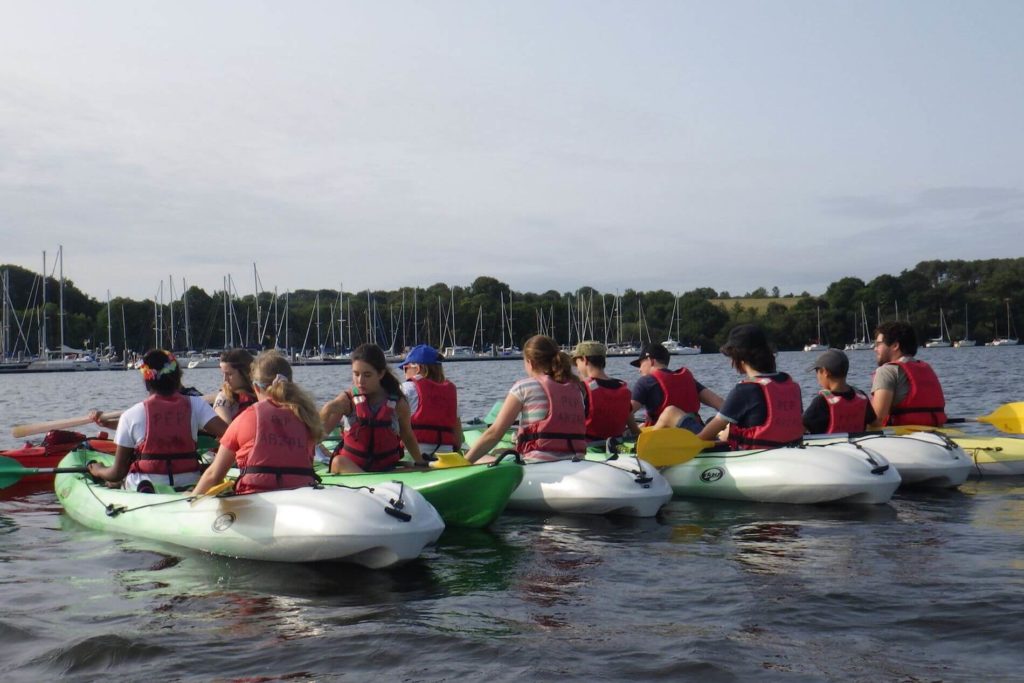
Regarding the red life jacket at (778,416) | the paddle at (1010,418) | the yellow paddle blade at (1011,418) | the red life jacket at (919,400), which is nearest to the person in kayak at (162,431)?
the red life jacket at (778,416)

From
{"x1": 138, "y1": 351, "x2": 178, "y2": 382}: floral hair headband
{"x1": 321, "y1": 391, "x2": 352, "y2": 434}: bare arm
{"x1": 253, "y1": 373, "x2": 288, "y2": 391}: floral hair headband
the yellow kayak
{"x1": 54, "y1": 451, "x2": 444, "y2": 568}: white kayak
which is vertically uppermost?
{"x1": 138, "y1": 351, "x2": 178, "y2": 382}: floral hair headband

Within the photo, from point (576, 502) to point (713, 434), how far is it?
5.53ft

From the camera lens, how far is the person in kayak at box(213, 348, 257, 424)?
31.0ft

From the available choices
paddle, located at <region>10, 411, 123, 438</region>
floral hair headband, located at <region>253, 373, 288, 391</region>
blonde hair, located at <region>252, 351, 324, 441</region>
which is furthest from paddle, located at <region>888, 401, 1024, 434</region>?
paddle, located at <region>10, 411, 123, 438</region>

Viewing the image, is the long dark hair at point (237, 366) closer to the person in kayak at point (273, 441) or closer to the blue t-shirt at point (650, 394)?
the person in kayak at point (273, 441)

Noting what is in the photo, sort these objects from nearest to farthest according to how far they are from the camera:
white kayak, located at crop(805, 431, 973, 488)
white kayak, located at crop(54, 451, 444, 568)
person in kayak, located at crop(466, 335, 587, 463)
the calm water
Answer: the calm water < white kayak, located at crop(54, 451, 444, 568) < person in kayak, located at crop(466, 335, 587, 463) < white kayak, located at crop(805, 431, 973, 488)

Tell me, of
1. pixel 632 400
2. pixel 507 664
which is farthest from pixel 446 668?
pixel 632 400

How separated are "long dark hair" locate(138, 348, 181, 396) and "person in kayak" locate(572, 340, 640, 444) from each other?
152 inches

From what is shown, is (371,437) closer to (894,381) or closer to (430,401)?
(430,401)

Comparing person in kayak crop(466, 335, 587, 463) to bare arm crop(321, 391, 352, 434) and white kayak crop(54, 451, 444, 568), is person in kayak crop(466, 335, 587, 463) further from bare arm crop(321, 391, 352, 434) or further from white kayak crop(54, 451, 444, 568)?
white kayak crop(54, 451, 444, 568)

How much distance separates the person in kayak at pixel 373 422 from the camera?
8.75 m

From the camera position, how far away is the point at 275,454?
7434mm

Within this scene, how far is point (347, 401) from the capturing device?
8.83 m

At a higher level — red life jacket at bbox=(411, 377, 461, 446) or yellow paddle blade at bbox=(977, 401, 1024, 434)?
red life jacket at bbox=(411, 377, 461, 446)
